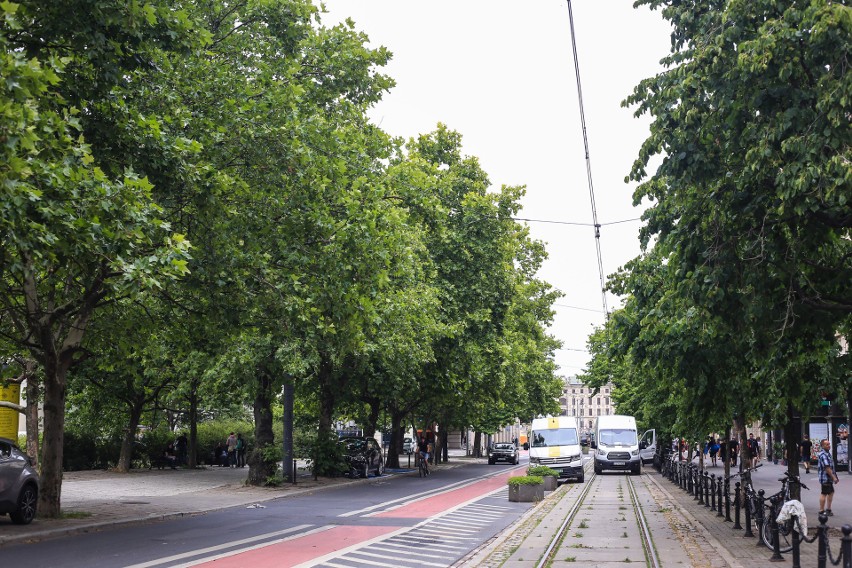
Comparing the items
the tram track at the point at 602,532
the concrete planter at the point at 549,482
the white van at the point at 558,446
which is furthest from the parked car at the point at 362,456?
the tram track at the point at 602,532

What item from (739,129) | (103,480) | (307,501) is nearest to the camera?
(739,129)

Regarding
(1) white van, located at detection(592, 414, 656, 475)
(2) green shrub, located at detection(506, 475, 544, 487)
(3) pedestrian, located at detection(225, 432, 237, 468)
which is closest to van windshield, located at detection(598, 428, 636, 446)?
(1) white van, located at detection(592, 414, 656, 475)

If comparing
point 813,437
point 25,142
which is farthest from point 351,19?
point 813,437

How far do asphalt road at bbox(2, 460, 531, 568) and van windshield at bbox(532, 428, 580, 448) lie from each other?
1482 centimetres

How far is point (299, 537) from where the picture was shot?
16.5m

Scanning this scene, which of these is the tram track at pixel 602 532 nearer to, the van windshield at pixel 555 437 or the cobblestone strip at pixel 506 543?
the cobblestone strip at pixel 506 543

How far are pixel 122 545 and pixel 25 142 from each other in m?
8.70

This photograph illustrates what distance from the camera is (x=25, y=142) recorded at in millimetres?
8531

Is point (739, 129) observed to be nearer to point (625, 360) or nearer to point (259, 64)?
point (625, 360)

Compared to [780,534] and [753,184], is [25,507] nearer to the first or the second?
[780,534]

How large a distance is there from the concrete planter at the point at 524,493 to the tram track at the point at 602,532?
125cm

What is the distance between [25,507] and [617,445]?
3731 centimetres

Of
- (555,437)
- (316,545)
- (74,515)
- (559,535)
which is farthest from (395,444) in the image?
(316,545)

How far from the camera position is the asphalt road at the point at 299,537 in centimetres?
1342
